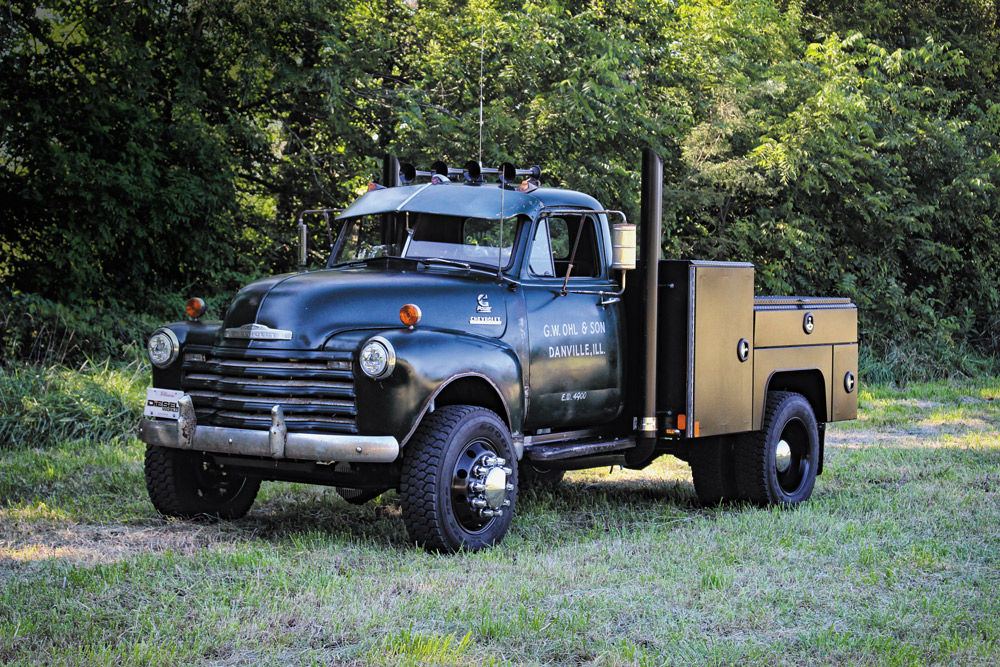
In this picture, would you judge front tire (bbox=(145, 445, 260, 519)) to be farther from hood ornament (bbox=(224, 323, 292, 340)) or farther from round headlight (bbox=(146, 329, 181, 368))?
hood ornament (bbox=(224, 323, 292, 340))

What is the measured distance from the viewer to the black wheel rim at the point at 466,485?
6352mm

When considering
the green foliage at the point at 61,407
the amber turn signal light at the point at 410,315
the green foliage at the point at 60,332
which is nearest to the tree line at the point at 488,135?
the green foliage at the point at 60,332

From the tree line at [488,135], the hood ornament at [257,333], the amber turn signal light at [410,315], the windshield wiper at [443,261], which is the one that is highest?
the tree line at [488,135]

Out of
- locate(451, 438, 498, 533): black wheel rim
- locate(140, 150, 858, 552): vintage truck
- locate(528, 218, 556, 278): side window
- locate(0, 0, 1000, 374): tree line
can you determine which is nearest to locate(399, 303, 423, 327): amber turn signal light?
locate(140, 150, 858, 552): vintage truck

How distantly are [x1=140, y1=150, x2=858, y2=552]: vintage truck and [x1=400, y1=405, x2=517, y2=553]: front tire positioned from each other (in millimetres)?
12

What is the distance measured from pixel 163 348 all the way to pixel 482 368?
194 centimetres

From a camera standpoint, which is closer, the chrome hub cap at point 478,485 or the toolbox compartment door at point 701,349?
the chrome hub cap at point 478,485

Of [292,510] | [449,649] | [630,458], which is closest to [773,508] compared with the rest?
[630,458]

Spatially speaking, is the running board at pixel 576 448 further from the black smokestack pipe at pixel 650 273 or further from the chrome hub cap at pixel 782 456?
the chrome hub cap at pixel 782 456

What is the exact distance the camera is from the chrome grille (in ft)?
20.2

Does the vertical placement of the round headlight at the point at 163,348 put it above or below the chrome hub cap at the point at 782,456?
above

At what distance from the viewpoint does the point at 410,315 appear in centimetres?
626

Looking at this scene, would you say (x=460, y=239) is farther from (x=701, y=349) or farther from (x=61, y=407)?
(x=61, y=407)

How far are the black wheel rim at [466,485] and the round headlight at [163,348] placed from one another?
1.86m
